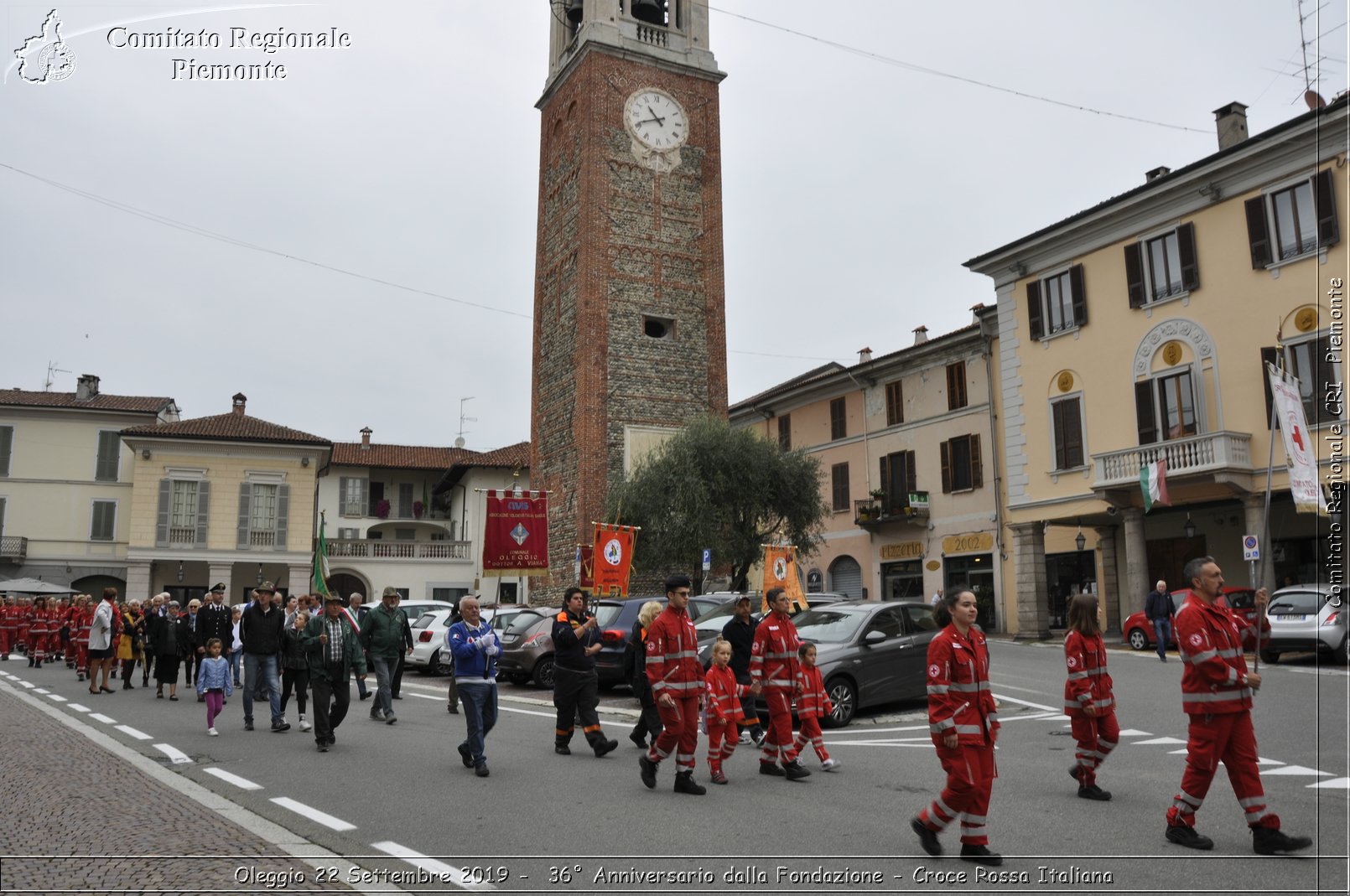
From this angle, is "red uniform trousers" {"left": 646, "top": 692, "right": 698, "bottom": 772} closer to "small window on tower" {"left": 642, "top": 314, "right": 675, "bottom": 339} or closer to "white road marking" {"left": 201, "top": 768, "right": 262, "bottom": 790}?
"white road marking" {"left": 201, "top": 768, "right": 262, "bottom": 790}

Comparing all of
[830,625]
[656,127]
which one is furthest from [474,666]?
[656,127]

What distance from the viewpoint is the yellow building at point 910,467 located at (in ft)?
114

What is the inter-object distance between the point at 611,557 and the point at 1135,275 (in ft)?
55.6

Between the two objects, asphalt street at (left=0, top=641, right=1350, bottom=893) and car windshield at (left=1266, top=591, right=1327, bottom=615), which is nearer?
asphalt street at (left=0, top=641, right=1350, bottom=893)

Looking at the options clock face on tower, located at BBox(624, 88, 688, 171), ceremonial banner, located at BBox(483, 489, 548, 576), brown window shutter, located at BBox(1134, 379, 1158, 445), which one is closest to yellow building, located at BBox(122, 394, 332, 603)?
clock face on tower, located at BBox(624, 88, 688, 171)

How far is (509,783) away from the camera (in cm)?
892

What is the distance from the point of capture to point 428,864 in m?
6.11

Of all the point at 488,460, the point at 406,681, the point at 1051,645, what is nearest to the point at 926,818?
the point at 406,681

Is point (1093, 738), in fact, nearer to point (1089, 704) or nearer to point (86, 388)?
point (1089, 704)

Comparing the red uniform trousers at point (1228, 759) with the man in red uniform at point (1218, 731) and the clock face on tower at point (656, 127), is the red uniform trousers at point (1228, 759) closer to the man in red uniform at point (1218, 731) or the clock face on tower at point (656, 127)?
the man in red uniform at point (1218, 731)

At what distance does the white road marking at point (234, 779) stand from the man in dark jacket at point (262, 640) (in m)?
3.84

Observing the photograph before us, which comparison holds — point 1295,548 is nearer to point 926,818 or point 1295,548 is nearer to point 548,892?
point 926,818

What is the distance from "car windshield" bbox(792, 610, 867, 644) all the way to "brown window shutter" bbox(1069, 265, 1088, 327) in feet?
62.7

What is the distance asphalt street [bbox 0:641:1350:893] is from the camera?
596 centimetres
